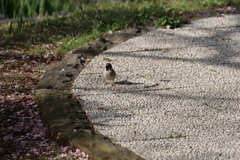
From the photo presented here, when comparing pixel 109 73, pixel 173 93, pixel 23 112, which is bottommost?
pixel 23 112

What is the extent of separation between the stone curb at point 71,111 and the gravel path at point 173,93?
0.41ft

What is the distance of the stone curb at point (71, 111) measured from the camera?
3.19m

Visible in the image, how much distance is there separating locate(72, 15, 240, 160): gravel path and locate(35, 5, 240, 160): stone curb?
0.12m

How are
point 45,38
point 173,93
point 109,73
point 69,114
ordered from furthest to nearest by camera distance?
point 45,38, point 109,73, point 173,93, point 69,114

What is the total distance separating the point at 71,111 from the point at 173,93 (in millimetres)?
1234

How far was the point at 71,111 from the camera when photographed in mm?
3930

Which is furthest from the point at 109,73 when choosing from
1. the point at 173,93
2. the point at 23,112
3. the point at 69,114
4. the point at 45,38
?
the point at 45,38

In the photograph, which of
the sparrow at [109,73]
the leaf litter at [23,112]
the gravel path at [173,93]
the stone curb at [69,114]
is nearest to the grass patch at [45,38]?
the leaf litter at [23,112]

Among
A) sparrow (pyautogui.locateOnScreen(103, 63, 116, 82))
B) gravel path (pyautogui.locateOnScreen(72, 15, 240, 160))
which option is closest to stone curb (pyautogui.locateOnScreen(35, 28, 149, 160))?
gravel path (pyautogui.locateOnScreen(72, 15, 240, 160))

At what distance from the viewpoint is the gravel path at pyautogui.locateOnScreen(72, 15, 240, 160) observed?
3354 millimetres

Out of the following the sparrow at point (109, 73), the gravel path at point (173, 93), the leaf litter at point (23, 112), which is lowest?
the leaf litter at point (23, 112)

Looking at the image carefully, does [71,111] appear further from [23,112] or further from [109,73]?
[109,73]

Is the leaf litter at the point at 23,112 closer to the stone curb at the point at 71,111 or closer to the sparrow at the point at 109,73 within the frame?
the stone curb at the point at 71,111

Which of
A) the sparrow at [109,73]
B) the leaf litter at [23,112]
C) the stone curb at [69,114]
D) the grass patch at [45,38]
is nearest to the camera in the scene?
the stone curb at [69,114]
